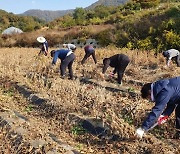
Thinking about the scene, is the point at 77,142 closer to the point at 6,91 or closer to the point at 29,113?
the point at 29,113

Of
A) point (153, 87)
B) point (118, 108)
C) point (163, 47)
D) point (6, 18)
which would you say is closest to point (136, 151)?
point (153, 87)

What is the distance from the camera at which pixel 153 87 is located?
175 inches

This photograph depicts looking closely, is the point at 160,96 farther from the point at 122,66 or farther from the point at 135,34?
the point at 135,34

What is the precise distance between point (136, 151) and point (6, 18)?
76.5 metres

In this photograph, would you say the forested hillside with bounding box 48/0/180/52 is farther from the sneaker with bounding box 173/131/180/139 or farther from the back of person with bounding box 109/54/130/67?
the sneaker with bounding box 173/131/180/139

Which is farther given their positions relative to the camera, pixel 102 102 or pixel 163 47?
pixel 163 47

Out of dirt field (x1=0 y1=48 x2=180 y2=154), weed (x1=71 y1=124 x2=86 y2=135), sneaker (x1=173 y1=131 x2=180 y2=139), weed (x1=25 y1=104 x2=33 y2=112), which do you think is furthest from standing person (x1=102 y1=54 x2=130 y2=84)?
sneaker (x1=173 y1=131 x2=180 y2=139)

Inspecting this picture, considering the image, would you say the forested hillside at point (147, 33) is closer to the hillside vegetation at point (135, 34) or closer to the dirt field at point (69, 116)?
the hillside vegetation at point (135, 34)

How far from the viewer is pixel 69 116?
6.02 m

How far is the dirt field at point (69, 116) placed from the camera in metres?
4.73

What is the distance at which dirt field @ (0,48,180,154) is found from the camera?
4.73 metres

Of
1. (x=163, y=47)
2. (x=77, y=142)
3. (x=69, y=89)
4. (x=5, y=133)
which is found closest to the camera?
(x=5, y=133)

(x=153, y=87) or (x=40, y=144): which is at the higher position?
(x=153, y=87)

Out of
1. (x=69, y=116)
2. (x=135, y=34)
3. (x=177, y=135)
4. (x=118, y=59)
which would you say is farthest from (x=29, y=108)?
(x=135, y=34)
